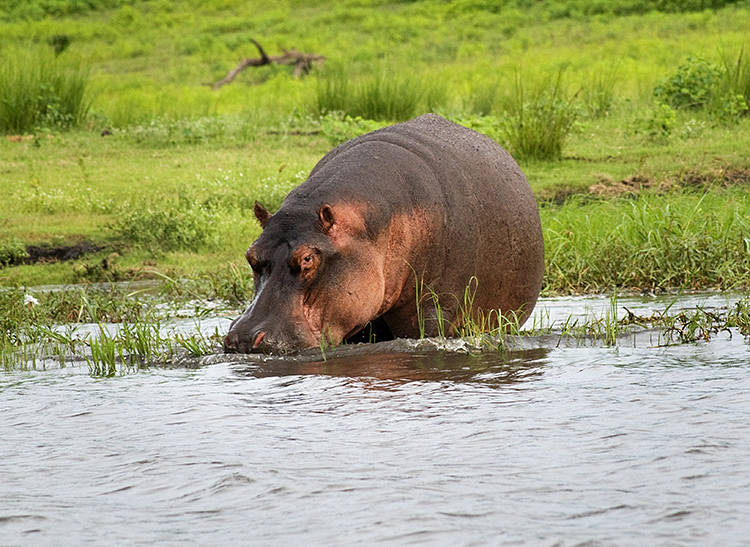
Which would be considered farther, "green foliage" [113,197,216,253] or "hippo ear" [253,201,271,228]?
"green foliage" [113,197,216,253]

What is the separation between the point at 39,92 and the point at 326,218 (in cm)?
1031

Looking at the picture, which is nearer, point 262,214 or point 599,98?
point 262,214

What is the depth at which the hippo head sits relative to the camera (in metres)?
4.73

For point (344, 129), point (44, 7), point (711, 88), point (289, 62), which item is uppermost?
point (44, 7)

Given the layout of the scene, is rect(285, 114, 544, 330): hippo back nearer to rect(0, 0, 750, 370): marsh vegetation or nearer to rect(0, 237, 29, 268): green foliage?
rect(0, 0, 750, 370): marsh vegetation

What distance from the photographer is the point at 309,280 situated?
4.82 m

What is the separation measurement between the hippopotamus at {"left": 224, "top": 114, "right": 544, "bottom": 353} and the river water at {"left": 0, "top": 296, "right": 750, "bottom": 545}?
0.20m

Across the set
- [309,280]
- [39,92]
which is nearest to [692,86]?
[39,92]

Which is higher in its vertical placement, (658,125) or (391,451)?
(658,125)

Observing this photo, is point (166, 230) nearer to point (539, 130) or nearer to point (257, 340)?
point (539, 130)

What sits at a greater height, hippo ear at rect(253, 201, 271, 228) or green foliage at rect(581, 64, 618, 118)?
green foliage at rect(581, 64, 618, 118)

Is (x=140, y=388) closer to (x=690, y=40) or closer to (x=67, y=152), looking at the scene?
(x=67, y=152)

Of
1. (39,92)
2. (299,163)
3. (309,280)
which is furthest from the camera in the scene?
(39,92)

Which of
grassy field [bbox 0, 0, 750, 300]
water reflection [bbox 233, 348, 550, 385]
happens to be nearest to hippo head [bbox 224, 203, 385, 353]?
water reflection [bbox 233, 348, 550, 385]
